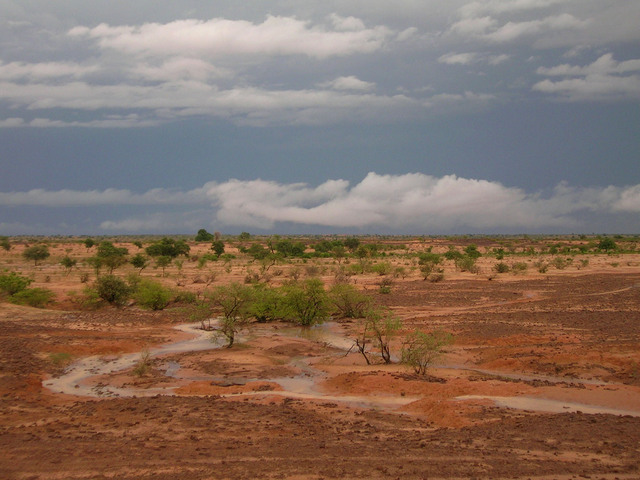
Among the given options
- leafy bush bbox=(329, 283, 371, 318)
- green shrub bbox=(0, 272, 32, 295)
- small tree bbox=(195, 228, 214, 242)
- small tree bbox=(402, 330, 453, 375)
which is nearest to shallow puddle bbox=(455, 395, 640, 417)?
small tree bbox=(402, 330, 453, 375)

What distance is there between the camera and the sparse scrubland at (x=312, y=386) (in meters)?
11.2

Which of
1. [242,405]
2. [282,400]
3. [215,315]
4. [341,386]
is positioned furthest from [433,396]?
[215,315]

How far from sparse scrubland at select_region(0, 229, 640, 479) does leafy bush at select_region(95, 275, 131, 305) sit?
0.40ft

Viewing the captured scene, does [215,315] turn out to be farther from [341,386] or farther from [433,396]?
[433,396]

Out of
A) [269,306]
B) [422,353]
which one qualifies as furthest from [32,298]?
[422,353]

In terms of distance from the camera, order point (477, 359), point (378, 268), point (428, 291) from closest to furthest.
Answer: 1. point (477, 359)
2. point (428, 291)
3. point (378, 268)

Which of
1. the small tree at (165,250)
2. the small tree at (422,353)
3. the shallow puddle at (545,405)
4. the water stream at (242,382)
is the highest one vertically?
the small tree at (165,250)

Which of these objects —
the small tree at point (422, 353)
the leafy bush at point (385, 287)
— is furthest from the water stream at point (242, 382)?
the leafy bush at point (385, 287)

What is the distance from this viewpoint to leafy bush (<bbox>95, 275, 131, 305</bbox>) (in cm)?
3884

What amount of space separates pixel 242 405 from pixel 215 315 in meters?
21.9

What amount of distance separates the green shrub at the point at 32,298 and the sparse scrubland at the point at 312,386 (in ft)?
0.51

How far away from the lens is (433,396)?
54.5 ft

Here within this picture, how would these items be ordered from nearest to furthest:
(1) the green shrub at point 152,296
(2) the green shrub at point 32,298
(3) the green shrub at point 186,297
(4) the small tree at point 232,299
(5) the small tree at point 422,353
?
(5) the small tree at point 422,353 < (4) the small tree at point 232,299 < (2) the green shrub at point 32,298 < (1) the green shrub at point 152,296 < (3) the green shrub at point 186,297

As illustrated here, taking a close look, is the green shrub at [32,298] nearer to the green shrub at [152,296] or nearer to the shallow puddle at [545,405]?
the green shrub at [152,296]
